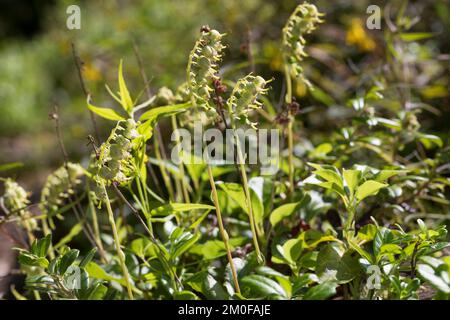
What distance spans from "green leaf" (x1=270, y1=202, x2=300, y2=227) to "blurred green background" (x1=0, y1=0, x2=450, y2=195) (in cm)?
49

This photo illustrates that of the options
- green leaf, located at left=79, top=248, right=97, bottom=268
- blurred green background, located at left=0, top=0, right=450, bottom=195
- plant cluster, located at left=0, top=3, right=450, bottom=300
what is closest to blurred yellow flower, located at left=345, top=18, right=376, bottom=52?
blurred green background, located at left=0, top=0, right=450, bottom=195

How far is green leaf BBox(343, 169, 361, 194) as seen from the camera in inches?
34.5

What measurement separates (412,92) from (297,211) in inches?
40.1

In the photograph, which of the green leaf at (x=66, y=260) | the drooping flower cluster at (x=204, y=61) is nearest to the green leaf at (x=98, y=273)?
the green leaf at (x=66, y=260)

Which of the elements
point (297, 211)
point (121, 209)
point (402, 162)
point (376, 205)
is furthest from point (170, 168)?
point (402, 162)

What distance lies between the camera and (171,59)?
8.86ft

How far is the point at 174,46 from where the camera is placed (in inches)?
108

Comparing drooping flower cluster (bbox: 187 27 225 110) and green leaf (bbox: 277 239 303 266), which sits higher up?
drooping flower cluster (bbox: 187 27 225 110)

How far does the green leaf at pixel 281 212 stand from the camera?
1.03 metres

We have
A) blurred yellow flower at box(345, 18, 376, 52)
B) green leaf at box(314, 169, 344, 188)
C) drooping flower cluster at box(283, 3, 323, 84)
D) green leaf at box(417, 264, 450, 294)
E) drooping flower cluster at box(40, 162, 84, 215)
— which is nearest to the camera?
green leaf at box(417, 264, 450, 294)

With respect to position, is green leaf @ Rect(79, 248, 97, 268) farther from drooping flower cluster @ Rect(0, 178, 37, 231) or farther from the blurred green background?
the blurred green background

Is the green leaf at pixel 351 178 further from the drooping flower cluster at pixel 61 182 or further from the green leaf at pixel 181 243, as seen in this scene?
the drooping flower cluster at pixel 61 182
